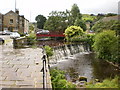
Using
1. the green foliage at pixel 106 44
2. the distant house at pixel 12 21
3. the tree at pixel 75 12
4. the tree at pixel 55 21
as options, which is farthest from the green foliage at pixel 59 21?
the green foliage at pixel 106 44

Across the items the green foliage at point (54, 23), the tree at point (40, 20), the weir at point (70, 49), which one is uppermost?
the tree at point (40, 20)

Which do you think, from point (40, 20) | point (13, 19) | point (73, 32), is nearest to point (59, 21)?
point (73, 32)

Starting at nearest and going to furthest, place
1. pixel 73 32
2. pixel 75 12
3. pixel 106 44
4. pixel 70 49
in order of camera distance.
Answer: pixel 106 44, pixel 70 49, pixel 73 32, pixel 75 12

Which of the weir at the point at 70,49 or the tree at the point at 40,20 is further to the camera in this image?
the tree at the point at 40,20

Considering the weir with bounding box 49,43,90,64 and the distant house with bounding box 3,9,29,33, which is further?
the distant house with bounding box 3,9,29,33

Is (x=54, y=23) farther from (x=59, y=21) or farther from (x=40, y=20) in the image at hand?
(x=40, y=20)

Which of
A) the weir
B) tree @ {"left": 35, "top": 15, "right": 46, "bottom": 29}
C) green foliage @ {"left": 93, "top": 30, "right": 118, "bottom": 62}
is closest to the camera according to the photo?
green foliage @ {"left": 93, "top": 30, "right": 118, "bottom": 62}

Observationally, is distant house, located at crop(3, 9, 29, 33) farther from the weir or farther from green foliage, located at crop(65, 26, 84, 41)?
the weir

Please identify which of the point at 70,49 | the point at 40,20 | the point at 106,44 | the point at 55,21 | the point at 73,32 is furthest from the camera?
the point at 40,20

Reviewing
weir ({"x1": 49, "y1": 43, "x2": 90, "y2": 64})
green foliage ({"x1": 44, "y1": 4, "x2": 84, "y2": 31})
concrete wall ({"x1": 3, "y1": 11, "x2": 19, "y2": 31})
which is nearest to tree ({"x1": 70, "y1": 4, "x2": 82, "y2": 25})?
green foliage ({"x1": 44, "y1": 4, "x2": 84, "y2": 31})

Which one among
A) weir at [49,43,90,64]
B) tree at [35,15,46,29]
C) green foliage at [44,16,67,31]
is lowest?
weir at [49,43,90,64]

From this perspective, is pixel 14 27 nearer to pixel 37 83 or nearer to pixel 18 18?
pixel 18 18

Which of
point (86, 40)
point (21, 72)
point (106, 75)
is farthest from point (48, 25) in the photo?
point (21, 72)

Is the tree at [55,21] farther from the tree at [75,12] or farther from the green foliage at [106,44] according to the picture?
the green foliage at [106,44]
